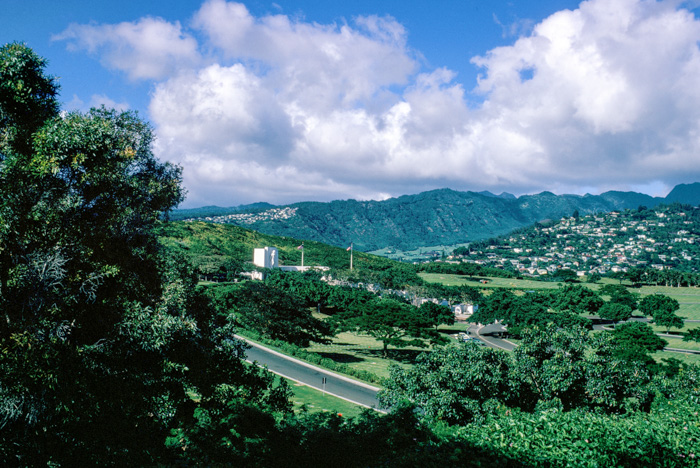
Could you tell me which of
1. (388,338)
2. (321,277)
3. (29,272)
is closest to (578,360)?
(29,272)

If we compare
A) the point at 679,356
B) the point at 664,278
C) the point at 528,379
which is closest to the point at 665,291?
the point at 664,278

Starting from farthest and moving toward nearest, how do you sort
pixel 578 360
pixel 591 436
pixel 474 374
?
1. pixel 578 360
2. pixel 474 374
3. pixel 591 436

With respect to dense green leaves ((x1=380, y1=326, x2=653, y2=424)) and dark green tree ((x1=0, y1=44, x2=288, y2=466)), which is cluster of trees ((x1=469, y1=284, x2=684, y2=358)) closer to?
dense green leaves ((x1=380, y1=326, x2=653, y2=424))

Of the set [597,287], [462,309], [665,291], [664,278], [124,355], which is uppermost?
[124,355]

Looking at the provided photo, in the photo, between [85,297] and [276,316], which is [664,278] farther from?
[85,297]

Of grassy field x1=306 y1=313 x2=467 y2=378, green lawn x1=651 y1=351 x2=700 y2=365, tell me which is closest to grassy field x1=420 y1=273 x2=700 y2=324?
green lawn x1=651 y1=351 x2=700 y2=365

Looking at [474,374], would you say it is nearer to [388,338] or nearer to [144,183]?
[144,183]

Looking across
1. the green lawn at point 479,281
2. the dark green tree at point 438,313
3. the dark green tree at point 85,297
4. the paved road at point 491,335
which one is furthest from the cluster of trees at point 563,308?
the dark green tree at point 85,297

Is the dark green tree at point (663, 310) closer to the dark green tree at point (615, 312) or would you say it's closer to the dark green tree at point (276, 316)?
the dark green tree at point (615, 312)
